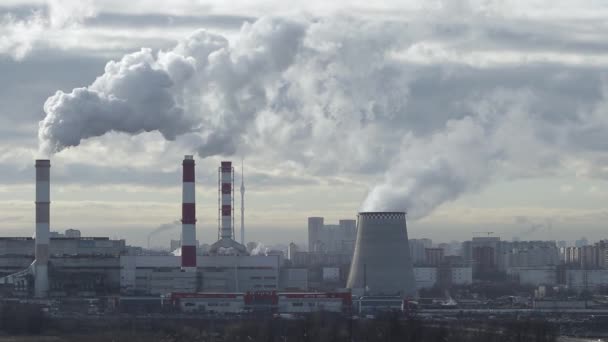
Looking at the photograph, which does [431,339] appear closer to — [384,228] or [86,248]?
[384,228]

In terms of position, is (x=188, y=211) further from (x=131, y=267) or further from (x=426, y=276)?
(x=426, y=276)

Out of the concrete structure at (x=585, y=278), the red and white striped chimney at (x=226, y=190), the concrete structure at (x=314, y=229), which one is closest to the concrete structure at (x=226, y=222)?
the red and white striped chimney at (x=226, y=190)

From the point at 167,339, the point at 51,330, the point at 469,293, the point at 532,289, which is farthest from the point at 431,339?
the point at 532,289

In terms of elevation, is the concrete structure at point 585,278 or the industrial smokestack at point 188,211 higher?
the industrial smokestack at point 188,211

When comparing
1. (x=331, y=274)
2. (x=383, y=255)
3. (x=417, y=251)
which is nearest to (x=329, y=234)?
(x=417, y=251)

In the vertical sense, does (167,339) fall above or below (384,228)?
below

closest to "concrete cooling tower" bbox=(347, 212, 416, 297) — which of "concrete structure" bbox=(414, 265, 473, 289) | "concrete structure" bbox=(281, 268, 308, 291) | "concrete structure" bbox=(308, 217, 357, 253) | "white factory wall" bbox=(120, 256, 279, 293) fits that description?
"white factory wall" bbox=(120, 256, 279, 293)

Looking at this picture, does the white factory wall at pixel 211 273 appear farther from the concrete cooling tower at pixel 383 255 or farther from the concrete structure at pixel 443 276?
the concrete structure at pixel 443 276
